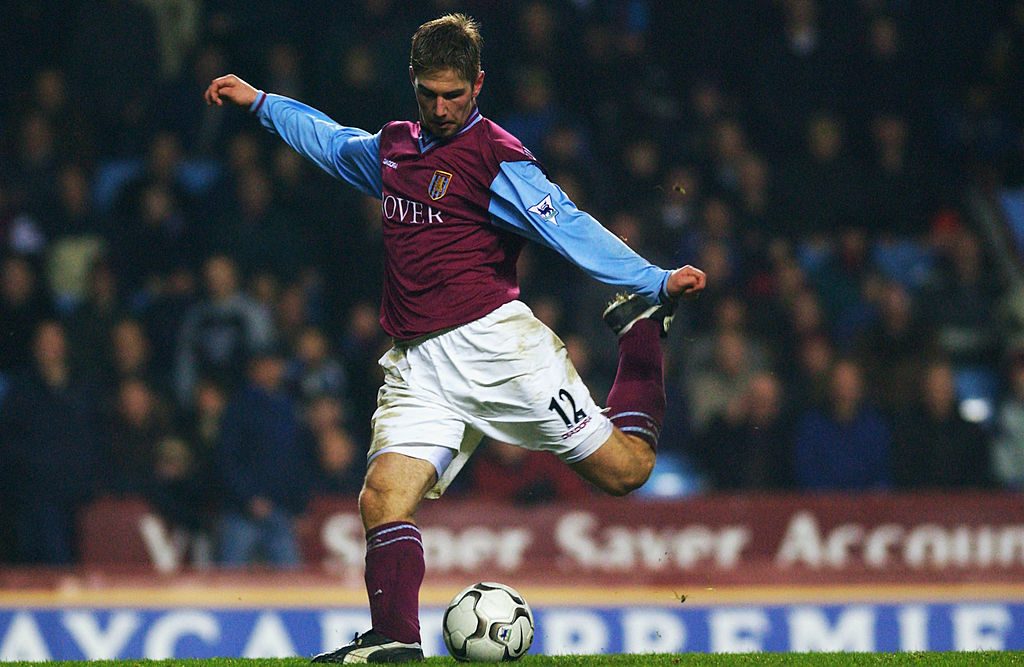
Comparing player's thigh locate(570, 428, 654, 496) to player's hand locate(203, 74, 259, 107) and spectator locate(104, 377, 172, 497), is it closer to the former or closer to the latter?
player's hand locate(203, 74, 259, 107)

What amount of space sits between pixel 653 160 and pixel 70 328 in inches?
159

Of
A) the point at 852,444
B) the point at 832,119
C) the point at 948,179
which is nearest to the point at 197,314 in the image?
the point at 852,444

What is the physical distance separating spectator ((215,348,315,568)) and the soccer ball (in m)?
4.06

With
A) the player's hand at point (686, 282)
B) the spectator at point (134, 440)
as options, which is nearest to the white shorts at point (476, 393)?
the player's hand at point (686, 282)

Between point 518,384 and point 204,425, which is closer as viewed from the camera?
point 518,384

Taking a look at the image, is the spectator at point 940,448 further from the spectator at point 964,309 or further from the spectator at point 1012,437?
the spectator at point 964,309

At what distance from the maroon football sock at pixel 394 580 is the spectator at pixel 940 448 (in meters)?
5.42

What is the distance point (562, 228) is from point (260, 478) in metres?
4.46

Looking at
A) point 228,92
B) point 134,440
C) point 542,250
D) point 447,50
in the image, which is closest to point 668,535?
point 542,250

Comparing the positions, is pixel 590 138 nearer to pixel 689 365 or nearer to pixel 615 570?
pixel 689 365

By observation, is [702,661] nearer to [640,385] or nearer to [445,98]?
[640,385]

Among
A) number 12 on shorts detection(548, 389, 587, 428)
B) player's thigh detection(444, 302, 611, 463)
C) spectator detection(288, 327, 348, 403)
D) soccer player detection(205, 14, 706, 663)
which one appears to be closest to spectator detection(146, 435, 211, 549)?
spectator detection(288, 327, 348, 403)

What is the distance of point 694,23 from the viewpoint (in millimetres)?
11703

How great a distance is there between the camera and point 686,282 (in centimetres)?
507
